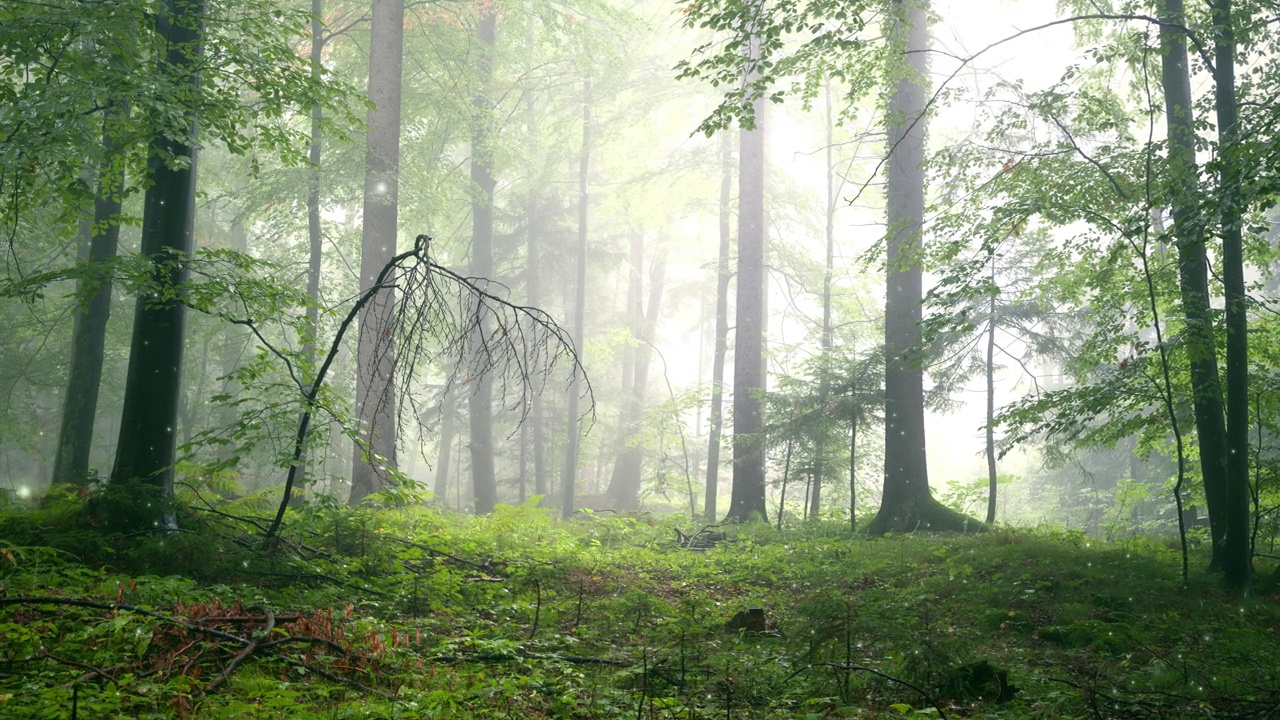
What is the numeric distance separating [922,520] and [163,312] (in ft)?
31.5

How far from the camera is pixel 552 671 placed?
455 cm

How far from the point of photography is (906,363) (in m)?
10.8

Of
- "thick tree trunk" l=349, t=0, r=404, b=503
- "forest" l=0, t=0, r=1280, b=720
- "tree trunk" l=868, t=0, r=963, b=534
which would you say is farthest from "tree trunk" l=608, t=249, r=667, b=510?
"tree trunk" l=868, t=0, r=963, b=534

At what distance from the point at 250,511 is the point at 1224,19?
32.9 ft

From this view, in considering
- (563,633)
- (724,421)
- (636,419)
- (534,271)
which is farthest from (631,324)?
(563,633)

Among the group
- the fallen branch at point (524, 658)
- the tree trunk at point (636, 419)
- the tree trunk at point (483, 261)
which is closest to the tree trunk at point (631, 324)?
the tree trunk at point (636, 419)

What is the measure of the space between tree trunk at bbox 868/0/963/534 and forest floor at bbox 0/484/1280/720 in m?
2.52

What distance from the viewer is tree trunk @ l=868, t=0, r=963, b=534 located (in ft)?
35.2

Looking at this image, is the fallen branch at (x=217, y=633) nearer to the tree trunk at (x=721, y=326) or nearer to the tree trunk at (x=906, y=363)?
the tree trunk at (x=906, y=363)

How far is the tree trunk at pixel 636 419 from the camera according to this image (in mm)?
27442

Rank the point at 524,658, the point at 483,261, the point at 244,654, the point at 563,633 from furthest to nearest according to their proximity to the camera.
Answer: the point at 483,261 < the point at 563,633 < the point at 524,658 < the point at 244,654

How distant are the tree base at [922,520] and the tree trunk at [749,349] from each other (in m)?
3.32

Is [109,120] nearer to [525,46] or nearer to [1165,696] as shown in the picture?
[1165,696]

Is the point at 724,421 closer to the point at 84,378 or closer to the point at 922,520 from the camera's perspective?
the point at 922,520
